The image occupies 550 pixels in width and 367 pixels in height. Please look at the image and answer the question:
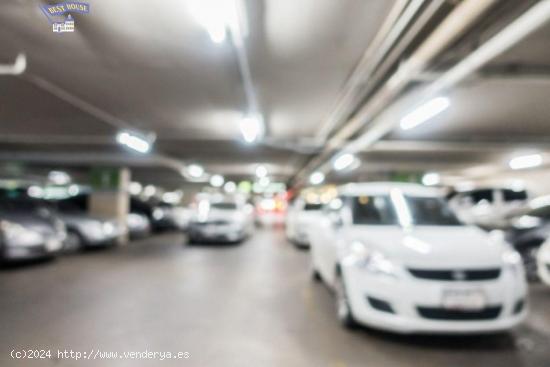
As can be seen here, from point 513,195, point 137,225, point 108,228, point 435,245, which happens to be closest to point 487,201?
point 513,195

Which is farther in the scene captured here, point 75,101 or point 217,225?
point 217,225

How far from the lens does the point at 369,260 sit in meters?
3.50

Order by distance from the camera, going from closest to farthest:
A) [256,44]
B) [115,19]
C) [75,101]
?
[115,19], [256,44], [75,101]

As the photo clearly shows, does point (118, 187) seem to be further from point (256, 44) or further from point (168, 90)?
point (256, 44)

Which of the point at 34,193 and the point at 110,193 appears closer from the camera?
the point at 34,193

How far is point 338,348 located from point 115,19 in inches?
163

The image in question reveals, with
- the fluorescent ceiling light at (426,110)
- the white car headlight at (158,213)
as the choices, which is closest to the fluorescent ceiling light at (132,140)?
the fluorescent ceiling light at (426,110)

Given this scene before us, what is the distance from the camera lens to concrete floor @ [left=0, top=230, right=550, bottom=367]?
3.03 metres

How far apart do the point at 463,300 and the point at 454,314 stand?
0.15m

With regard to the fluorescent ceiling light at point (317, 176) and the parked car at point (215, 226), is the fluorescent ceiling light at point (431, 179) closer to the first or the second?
the fluorescent ceiling light at point (317, 176)

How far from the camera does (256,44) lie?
4250 millimetres

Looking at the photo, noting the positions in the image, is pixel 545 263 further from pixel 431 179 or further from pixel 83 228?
pixel 431 179

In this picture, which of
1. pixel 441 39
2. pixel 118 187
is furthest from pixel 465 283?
pixel 118 187

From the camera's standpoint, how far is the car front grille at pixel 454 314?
10.1 ft
